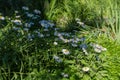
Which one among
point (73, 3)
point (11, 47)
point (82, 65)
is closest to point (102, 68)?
point (82, 65)

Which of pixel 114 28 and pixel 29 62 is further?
pixel 114 28

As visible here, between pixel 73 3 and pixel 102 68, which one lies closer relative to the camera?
pixel 102 68

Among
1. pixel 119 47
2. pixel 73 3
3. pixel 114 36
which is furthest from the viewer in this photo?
pixel 73 3

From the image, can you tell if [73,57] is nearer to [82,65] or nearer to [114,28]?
[82,65]

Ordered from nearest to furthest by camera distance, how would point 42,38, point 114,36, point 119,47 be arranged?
point 42,38 < point 119,47 < point 114,36

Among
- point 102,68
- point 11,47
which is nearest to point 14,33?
point 11,47

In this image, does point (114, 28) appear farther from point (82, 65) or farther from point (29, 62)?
point (29, 62)

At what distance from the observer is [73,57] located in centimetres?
400

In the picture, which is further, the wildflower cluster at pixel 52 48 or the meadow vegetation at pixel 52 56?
the wildflower cluster at pixel 52 48

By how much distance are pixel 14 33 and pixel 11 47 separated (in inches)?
9.1

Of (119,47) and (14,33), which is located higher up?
(14,33)

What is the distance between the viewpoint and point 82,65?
3936 mm

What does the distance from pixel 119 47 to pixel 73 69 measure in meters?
1.03

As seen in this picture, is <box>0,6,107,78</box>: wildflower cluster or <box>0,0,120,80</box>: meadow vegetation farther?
<box>0,6,107,78</box>: wildflower cluster
